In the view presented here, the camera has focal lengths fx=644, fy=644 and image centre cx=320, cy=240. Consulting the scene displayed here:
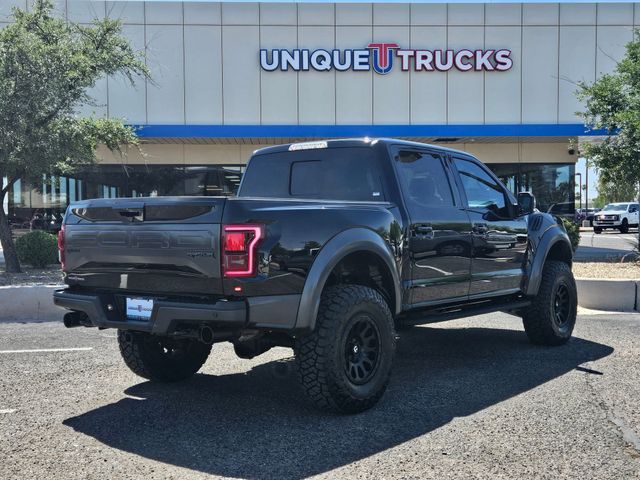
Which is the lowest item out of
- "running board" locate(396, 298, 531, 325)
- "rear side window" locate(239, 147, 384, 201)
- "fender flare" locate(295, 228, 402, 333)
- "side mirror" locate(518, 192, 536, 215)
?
"running board" locate(396, 298, 531, 325)

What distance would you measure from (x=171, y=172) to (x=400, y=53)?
8.66 meters

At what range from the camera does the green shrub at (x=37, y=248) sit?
43.5 ft

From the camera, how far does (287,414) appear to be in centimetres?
450

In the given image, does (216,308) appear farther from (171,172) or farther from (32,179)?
(171,172)

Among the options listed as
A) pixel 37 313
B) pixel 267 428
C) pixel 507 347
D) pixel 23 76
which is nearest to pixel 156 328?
pixel 267 428

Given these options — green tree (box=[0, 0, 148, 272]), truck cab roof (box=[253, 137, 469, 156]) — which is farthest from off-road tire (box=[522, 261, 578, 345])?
green tree (box=[0, 0, 148, 272])

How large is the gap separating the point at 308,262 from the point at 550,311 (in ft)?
11.7

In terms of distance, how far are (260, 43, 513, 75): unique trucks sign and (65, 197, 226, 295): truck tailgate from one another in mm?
17048

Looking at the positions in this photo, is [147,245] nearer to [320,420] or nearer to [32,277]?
[320,420]

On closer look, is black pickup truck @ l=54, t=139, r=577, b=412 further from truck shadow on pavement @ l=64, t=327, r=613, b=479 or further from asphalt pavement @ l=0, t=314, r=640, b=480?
asphalt pavement @ l=0, t=314, r=640, b=480

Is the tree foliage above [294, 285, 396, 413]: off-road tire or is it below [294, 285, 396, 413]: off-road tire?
above

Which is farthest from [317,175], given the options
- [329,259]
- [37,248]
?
[37,248]

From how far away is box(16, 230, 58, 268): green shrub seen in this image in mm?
13273

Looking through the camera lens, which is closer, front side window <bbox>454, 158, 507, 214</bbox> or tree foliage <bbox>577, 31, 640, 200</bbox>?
front side window <bbox>454, 158, 507, 214</bbox>
